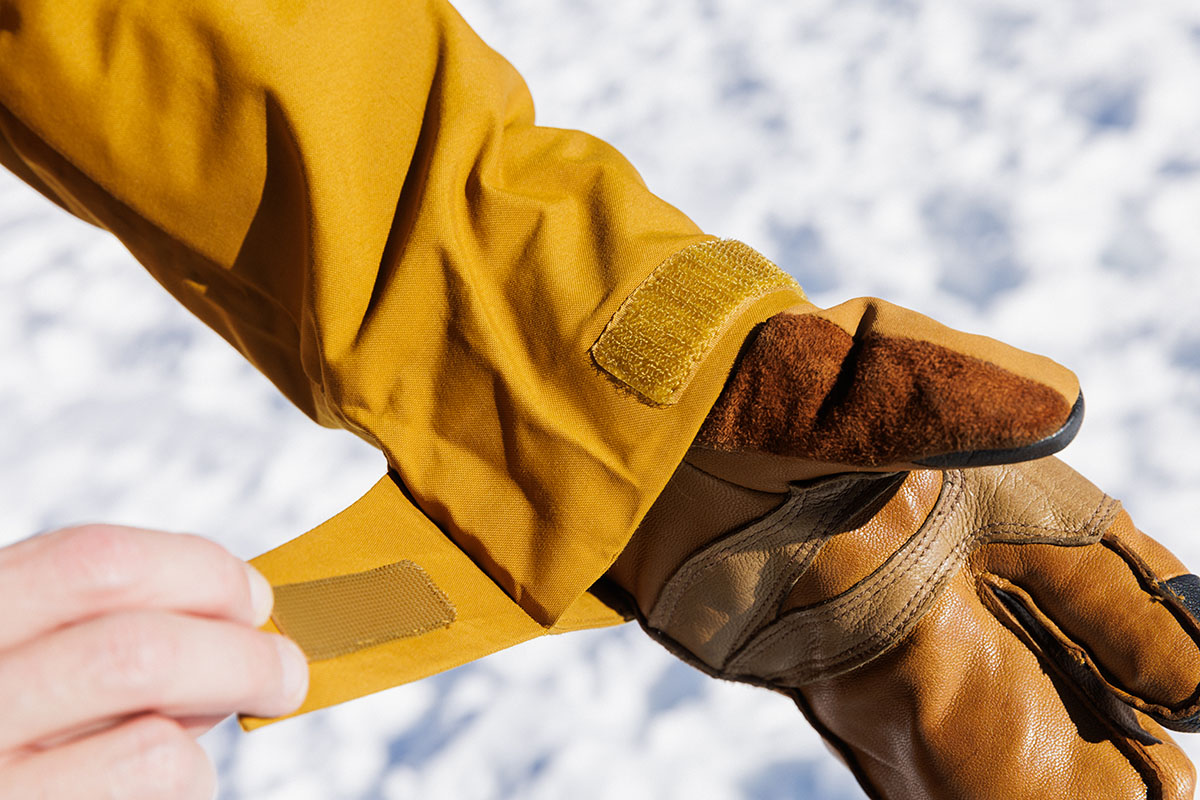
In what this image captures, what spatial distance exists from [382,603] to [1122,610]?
0.65 m

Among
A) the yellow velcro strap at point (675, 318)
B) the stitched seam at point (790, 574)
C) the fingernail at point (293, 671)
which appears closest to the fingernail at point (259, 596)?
the fingernail at point (293, 671)

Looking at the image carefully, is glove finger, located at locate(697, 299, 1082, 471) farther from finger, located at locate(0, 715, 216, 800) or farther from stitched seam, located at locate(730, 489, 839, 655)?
finger, located at locate(0, 715, 216, 800)

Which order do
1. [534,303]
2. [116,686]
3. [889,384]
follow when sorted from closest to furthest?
1. [116,686]
2. [889,384]
3. [534,303]

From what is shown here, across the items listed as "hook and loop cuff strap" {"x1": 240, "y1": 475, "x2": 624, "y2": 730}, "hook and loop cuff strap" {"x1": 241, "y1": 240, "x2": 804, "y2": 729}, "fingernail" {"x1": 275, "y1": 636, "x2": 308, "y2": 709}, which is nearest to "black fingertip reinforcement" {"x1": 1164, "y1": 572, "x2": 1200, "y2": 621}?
"hook and loop cuff strap" {"x1": 241, "y1": 240, "x2": 804, "y2": 729}

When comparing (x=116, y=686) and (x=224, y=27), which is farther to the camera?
(x=224, y=27)

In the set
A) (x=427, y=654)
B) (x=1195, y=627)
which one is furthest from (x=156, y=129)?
(x=1195, y=627)

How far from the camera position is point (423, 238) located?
29.9 inches

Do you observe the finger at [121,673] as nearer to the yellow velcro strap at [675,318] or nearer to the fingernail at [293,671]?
the fingernail at [293,671]

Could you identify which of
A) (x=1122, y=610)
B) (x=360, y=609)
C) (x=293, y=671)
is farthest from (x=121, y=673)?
(x=1122, y=610)

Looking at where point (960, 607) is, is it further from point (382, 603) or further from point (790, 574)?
point (382, 603)

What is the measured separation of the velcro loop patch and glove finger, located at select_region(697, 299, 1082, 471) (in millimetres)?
262

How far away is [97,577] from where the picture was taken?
0.48 meters

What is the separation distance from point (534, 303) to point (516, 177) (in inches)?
5.6

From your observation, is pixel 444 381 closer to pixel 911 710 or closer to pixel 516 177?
pixel 516 177
